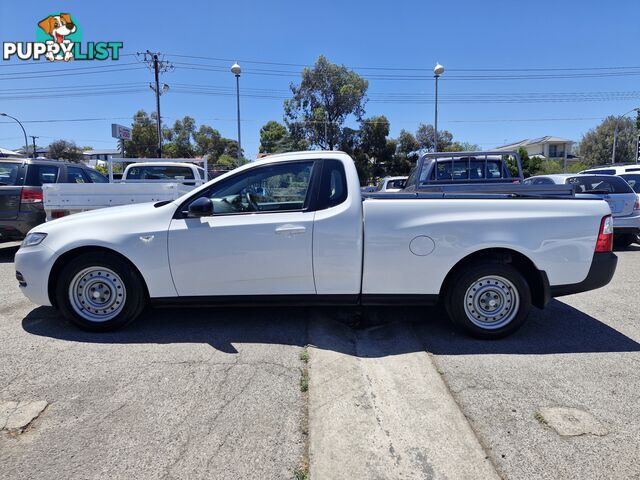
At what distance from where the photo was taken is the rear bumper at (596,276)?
160 inches

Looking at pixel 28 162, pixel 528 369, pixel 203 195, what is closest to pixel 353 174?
pixel 203 195

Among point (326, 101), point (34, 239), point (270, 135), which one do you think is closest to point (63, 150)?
point (270, 135)

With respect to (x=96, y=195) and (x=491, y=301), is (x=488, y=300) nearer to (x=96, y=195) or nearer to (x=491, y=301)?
(x=491, y=301)

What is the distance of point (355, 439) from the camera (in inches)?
105

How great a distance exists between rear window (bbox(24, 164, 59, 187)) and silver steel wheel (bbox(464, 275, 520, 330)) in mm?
8084

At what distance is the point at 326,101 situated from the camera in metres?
37.1

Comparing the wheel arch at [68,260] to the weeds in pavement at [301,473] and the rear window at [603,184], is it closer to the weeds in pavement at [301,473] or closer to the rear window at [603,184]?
the weeds in pavement at [301,473]

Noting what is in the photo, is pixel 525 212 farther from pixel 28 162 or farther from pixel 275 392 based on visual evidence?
pixel 28 162

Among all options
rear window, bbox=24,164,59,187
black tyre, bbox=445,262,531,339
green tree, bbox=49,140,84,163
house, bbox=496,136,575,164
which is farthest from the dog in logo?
house, bbox=496,136,575,164

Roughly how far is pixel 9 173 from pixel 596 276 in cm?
946

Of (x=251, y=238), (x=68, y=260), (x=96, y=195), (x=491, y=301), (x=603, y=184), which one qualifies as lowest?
(x=491, y=301)

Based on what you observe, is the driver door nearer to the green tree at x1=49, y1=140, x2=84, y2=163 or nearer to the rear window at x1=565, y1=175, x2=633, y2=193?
the rear window at x1=565, y1=175, x2=633, y2=193

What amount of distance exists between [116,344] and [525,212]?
13.0ft

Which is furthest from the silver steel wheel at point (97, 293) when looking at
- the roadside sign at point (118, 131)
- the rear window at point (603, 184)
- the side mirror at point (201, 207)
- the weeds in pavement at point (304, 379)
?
the roadside sign at point (118, 131)
